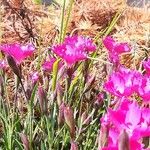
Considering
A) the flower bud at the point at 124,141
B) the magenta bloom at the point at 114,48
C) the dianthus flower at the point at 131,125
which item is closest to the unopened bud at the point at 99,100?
the magenta bloom at the point at 114,48

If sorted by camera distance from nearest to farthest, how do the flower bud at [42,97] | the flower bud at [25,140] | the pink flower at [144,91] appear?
the pink flower at [144,91] → the flower bud at [25,140] → the flower bud at [42,97]

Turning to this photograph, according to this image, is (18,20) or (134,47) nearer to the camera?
(134,47)

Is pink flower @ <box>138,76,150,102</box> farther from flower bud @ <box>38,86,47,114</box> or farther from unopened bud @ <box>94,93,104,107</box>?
unopened bud @ <box>94,93,104,107</box>

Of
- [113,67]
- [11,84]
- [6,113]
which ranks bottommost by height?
[11,84]

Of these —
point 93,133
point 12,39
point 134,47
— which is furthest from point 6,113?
point 12,39

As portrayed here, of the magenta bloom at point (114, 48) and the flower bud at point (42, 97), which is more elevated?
the magenta bloom at point (114, 48)

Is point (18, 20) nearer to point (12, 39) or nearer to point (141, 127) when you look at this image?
point (12, 39)

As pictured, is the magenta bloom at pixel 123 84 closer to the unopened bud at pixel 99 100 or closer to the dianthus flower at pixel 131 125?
the dianthus flower at pixel 131 125
